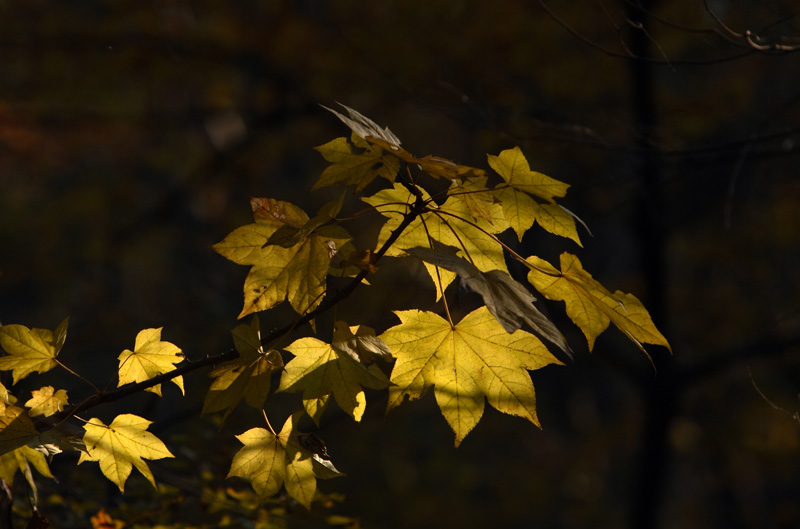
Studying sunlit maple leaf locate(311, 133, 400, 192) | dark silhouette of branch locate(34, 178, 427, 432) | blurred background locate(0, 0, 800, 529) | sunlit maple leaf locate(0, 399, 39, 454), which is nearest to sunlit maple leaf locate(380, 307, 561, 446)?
dark silhouette of branch locate(34, 178, 427, 432)

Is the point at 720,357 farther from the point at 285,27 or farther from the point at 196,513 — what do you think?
the point at 285,27

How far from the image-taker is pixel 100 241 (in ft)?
29.7

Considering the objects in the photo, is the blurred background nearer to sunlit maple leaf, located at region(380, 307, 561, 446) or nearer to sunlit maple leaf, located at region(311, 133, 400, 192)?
sunlit maple leaf, located at region(380, 307, 561, 446)

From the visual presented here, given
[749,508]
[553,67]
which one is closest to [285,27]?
[553,67]

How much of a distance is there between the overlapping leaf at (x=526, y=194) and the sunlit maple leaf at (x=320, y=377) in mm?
402

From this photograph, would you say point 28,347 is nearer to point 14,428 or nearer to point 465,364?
point 14,428

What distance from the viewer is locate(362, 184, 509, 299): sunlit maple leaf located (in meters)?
1.29

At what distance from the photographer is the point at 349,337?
1.15 metres

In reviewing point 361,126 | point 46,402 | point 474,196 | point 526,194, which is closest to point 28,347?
point 46,402

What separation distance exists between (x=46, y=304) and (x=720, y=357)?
14171 mm

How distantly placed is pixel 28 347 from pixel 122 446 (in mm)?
266

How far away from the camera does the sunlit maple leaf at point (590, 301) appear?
1172 mm

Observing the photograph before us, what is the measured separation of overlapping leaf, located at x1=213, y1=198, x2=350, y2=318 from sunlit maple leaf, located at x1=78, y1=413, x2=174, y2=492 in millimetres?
369

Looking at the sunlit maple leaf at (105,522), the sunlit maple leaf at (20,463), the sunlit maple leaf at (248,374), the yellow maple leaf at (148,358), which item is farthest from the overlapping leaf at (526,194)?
the sunlit maple leaf at (105,522)
